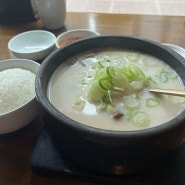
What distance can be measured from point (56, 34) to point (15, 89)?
2.75 ft

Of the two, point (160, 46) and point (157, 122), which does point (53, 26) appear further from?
point (157, 122)

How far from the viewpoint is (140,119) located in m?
0.93

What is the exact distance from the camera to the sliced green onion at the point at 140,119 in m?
0.92

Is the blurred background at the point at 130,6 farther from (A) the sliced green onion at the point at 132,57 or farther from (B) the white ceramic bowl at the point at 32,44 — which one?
(A) the sliced green onion at the point at 132,57

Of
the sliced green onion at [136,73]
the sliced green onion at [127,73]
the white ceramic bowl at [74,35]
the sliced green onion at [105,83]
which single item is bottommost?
the white ceramic bowl at [74,35]

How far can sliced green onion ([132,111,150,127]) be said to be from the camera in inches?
36.0

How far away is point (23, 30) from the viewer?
75.0 inches

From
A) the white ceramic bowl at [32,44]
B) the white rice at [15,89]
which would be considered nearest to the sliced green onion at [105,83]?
the white rice at [15,89]

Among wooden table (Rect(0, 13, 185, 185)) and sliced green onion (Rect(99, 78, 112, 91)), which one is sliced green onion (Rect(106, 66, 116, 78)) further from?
wooden table (Rect(0, 13, 185, 185))

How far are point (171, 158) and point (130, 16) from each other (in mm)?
1257

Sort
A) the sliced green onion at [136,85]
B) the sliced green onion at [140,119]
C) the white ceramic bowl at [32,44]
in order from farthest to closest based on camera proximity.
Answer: the white ceramic bowl at [32,44] < the sliced green onion at [136,85] < the sliced green onion at [140,119]

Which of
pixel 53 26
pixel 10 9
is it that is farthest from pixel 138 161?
pixel 10 9

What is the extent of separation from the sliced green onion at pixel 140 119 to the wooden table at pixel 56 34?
27 cm

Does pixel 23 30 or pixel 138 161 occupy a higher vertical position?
pixel 138 161
